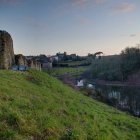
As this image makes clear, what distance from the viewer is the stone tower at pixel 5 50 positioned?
19.5 m

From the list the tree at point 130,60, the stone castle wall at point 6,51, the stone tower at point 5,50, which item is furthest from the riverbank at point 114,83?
the stone tower at point 5,50

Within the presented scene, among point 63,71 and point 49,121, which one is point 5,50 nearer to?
point 49,121

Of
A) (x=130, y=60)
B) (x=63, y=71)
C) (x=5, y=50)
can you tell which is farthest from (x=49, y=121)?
(x=63, y=71)

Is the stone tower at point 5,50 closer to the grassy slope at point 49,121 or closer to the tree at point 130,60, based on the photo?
the grassy slope at point 49,121

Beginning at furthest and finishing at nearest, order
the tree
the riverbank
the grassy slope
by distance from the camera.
A: the tree → the riverbank → the grassy slope

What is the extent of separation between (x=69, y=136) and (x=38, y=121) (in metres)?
1.09

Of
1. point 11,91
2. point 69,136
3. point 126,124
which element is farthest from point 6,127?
point 126,124

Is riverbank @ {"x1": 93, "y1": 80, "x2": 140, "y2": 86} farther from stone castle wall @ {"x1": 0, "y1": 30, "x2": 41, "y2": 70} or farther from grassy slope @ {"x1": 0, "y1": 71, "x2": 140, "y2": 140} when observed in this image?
grassy slope @ {"x1": 0, "y1": 71, "x2": 140, "y2": 140}

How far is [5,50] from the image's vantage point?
1978cm

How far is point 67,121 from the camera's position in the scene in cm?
1144

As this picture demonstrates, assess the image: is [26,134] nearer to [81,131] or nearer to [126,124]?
[81,131]

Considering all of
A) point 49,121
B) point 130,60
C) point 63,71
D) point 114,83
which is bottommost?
point 114,83

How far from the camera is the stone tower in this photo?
63.9 feet

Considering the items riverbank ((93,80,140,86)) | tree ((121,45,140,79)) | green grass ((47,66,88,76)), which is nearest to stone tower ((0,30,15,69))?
riverbank ((93,80,140,86))
